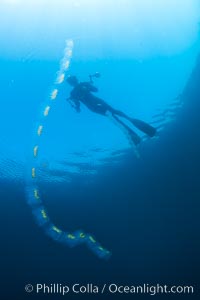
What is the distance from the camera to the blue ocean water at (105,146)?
1084 cm

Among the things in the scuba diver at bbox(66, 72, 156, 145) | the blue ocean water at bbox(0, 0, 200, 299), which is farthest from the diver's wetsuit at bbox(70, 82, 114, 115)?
the blue ocean water at bbox(0, 0, 200, 299)

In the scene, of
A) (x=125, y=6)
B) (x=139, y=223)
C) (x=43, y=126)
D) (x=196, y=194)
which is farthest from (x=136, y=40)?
(x=139, y=223)

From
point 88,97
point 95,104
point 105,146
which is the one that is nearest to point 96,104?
point 95,104

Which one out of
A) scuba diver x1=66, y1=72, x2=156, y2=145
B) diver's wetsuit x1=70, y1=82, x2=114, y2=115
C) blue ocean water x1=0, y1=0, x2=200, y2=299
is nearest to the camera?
scuba diver x1=66, y1=72, x2=156, y2=145

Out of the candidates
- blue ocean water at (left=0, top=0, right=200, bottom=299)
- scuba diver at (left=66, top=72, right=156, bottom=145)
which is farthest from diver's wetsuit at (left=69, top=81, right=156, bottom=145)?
blue ocean water at (left=0, top=0, right=200, bottom=299)

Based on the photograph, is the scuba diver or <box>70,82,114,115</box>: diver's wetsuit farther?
<box>70,82,114,115</box>: diver's wetsuit

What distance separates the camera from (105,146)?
14.5 metres

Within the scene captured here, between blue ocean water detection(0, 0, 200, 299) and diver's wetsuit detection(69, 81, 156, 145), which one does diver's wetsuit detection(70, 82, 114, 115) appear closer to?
diver's wetsuit detection(69, 81, 156, 145)

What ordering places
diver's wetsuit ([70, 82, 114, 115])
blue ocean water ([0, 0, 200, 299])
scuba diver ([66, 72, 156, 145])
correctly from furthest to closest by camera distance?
1. blue ocean water ([0, 0, 200, 299])
2. diver's wetsuit ([70, 82, 114, 115])
3. scuba diver ([66, 72, 156, 145])

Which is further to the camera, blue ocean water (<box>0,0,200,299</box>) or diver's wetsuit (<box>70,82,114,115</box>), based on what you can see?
blue ocean water (<box>0,0,200,299</box>)

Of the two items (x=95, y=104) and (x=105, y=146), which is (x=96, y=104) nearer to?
(x=95, y=104)

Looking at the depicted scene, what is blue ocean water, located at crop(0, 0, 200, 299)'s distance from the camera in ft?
35.6

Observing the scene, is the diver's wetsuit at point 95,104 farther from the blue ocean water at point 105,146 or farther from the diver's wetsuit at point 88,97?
the blue ocean water at point 105,146

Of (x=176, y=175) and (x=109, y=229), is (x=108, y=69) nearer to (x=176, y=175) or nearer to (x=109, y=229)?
(x=176, y=175)
